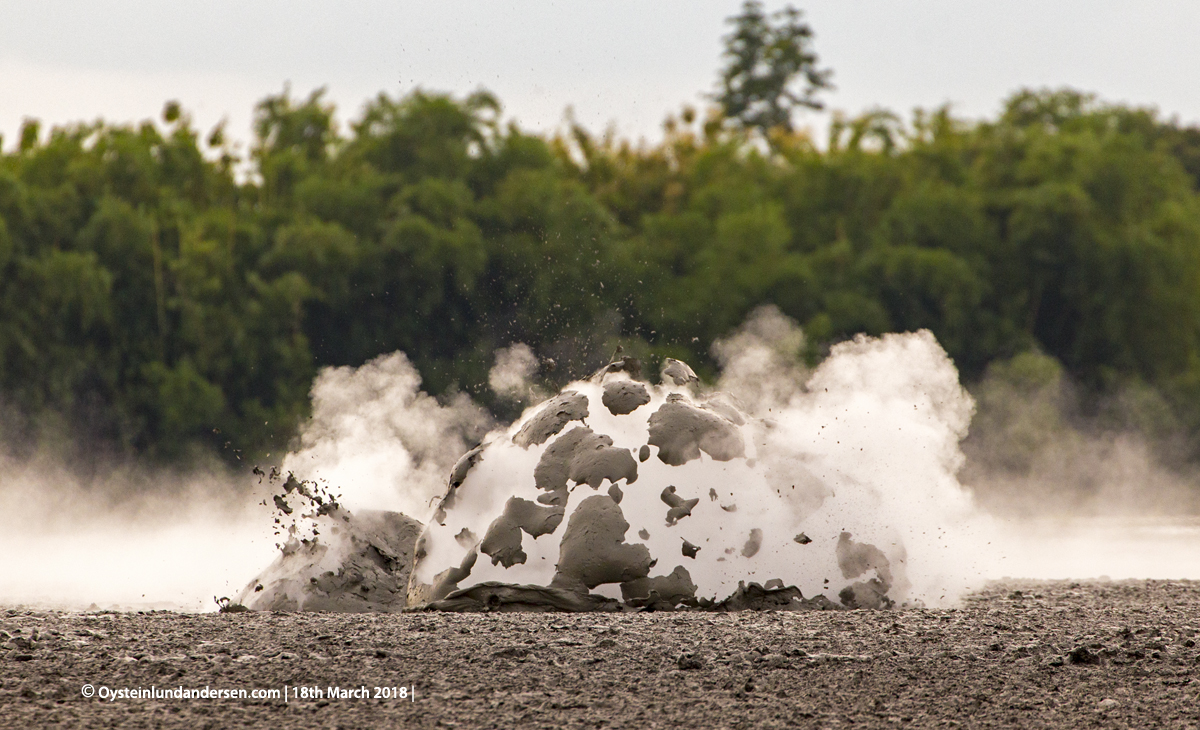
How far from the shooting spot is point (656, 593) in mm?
8375

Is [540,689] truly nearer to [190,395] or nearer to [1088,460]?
[190,395]

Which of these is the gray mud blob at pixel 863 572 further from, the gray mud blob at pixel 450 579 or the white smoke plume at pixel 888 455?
the gray mud blob at pixel 450 579

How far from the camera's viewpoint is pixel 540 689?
5848mm

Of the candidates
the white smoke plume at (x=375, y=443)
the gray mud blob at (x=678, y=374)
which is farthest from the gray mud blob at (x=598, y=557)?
the white smoke plume at (x=375, y=443)

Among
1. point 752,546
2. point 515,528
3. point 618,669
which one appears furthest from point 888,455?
point 618,669

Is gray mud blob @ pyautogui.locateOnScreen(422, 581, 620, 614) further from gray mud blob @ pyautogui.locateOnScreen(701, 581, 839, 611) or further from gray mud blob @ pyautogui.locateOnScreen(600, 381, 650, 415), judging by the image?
gray mud blob @ pyautogui.locateOnScreen(600, 381, 650, 415)

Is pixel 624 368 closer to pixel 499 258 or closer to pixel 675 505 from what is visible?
pixel 675 505

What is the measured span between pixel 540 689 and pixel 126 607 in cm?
507

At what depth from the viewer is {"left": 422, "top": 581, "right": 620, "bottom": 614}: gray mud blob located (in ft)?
27.3

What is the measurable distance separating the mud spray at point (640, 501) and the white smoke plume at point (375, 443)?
0.7 inches

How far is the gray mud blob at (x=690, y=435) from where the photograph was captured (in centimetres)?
888

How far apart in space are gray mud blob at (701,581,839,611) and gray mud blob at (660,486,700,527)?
0.54 metres

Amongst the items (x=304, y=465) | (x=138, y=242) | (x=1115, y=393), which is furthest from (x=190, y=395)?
(x=1115, y=393)

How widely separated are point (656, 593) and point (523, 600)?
0.81 m
